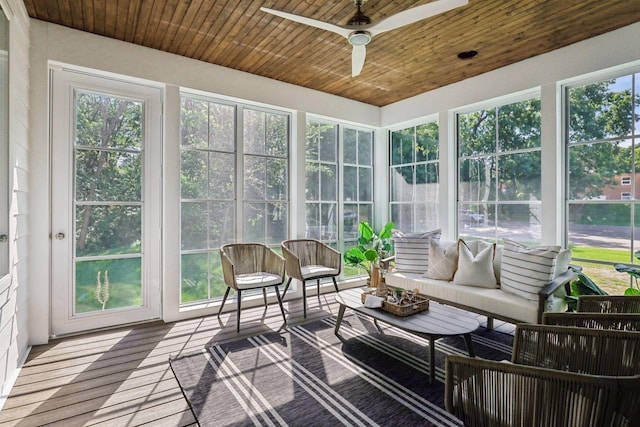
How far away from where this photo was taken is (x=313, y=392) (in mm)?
2406

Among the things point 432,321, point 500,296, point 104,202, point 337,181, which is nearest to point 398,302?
point 432,321

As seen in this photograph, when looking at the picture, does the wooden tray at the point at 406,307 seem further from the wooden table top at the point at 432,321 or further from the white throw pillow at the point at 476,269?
the white throw pillow at the point at 476,269

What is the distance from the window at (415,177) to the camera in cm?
522

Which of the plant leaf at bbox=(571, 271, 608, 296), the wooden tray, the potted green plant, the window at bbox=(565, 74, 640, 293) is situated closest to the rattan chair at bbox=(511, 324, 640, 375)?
the wooden tray

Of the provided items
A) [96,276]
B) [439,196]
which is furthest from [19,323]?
[439,196]

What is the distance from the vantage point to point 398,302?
3.01 meters

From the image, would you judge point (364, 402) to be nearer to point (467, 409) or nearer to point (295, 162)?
point (467, 409)

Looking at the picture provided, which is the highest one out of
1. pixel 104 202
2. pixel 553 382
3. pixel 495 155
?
pixel 495 155

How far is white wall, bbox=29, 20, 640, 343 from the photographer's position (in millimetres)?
3193

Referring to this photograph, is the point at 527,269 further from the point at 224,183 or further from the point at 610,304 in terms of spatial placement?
the point at 224,183

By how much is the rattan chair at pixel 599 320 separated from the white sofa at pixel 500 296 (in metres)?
1.04

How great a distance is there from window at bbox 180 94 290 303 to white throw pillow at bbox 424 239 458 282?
2064 mm

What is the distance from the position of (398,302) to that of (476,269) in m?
1.15

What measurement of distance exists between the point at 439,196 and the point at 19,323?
4.97m
